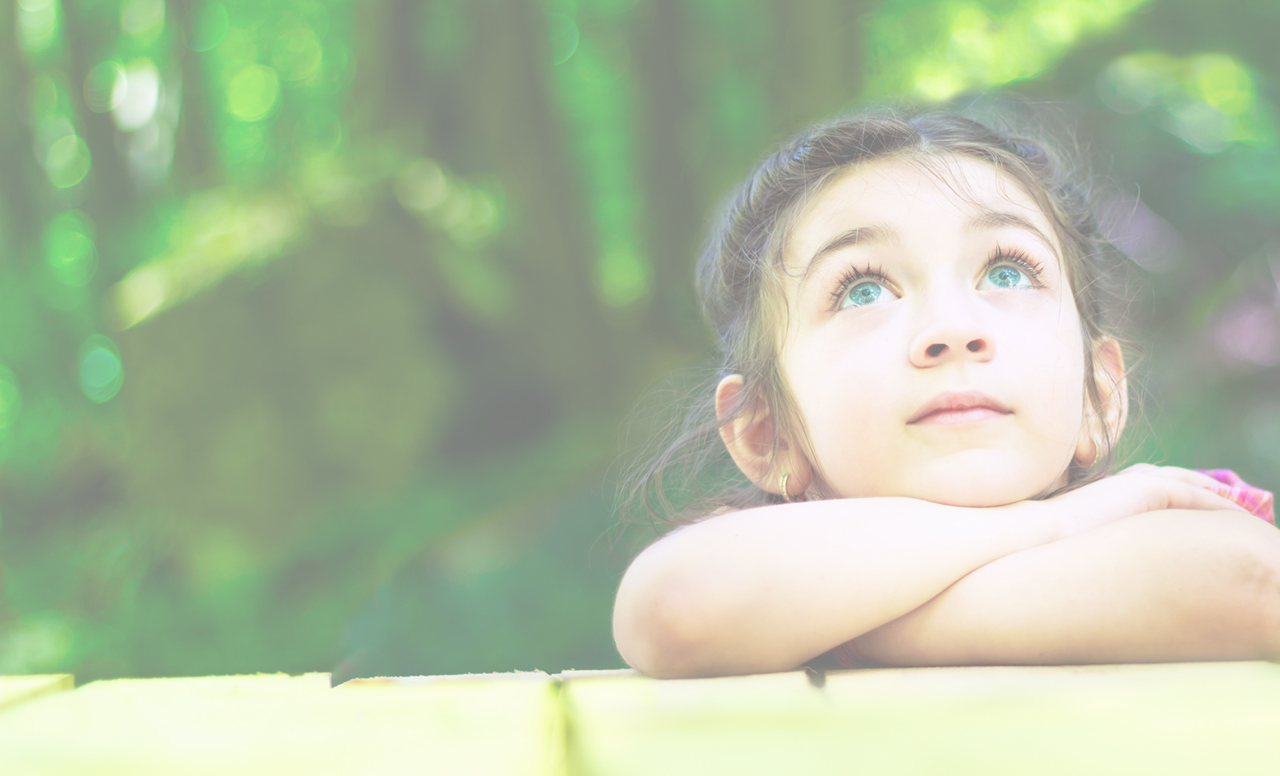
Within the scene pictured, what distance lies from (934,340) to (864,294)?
0.34 feet

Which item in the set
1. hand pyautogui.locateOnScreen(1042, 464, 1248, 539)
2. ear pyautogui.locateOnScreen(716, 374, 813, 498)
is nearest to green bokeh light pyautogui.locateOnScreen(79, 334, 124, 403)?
ear pyautogui.locateOnScreen(716, 374, 813, 498)

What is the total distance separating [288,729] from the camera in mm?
674

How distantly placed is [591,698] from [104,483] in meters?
6.08

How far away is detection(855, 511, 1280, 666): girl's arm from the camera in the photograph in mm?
726

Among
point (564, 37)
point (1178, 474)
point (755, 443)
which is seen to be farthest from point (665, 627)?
point (564, 37)

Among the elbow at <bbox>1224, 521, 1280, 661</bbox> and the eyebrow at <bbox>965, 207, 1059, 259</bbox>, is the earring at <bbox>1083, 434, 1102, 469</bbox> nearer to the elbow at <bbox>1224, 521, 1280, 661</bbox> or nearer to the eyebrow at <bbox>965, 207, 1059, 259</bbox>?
the eyebrow at <bbox>965, 207, 1059, 259</bbox>

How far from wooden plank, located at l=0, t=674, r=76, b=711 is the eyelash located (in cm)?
79

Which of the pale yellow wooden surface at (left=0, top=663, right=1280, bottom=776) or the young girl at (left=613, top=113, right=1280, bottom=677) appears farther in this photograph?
the young girl at (left=613, top=113, right=1280, bottom=677)

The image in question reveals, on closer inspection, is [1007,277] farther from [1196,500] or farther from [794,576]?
[794,576]

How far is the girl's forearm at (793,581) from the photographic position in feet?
2.53

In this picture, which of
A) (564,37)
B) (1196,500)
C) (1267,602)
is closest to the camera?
(1267,602)

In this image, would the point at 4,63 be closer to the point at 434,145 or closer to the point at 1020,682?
the point at 434,145

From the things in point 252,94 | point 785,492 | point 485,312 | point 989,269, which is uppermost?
point 252,94

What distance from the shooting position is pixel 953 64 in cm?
503
